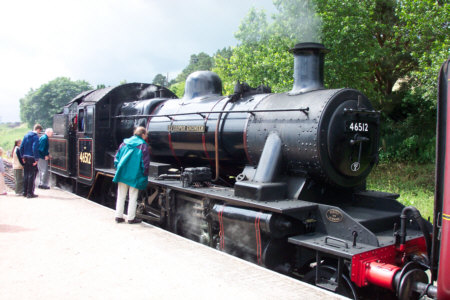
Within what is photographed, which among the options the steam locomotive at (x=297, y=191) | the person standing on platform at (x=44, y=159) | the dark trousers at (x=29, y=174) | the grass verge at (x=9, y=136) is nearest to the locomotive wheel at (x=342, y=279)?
the steam locomotive at (x=297, y=191)

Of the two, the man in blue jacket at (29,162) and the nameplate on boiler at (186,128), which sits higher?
the nameplate on boiler at (186,128)

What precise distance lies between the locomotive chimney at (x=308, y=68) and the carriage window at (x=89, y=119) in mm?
5076

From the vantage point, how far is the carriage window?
8.73m

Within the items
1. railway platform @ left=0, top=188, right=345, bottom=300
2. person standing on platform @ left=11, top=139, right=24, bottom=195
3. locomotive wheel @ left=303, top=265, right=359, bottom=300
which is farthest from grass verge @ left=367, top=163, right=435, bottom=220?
person standing on platform @ left=11, top=139, right=24, bottom=195

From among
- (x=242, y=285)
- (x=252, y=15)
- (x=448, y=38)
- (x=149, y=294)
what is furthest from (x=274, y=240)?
(x=252, y=15)

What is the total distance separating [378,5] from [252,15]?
538cm

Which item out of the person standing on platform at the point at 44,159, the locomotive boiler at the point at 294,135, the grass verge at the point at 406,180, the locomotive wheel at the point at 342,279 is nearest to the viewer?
the locomotive wheel at the point at 342,279

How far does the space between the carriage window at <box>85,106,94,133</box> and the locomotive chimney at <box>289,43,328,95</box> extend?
5.08 m

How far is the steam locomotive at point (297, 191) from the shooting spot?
155 inches

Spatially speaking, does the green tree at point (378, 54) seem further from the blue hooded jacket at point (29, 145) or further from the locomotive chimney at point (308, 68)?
the blue hooded jacket at point (29, 145)

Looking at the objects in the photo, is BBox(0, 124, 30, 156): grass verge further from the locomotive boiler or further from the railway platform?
the locomotive boiler

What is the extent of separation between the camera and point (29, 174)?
8.55 metres

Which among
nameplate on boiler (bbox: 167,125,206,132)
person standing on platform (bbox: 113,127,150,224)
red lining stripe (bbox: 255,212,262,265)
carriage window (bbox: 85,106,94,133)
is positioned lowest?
red lining stripe (bbox: 255,212,262,265)

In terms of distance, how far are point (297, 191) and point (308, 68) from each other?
175 cm
